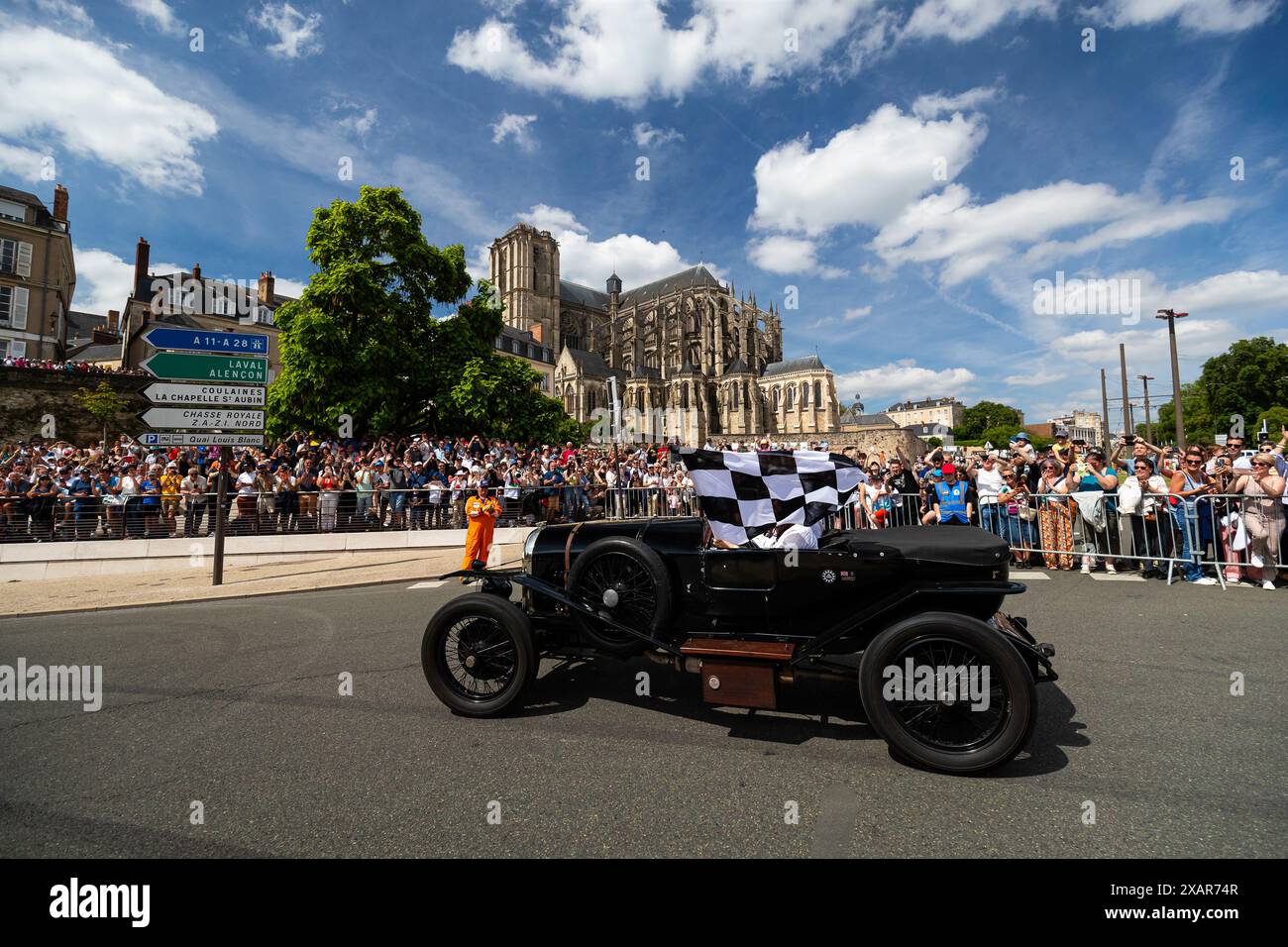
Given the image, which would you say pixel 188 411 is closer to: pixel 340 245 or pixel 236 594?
pixel 236 594

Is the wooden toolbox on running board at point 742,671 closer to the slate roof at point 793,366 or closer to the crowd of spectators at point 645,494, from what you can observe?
the crowd of spectators at point 645,494

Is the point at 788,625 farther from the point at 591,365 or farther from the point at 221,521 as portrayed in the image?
the point at 591,365

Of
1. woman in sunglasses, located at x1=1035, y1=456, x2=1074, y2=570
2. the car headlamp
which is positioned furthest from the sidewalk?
woman in sunglasses, located at x1=1035, y1=456, x2=1074, y2=570

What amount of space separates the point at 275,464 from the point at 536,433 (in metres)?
11.4

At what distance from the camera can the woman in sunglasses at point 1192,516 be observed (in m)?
8.17

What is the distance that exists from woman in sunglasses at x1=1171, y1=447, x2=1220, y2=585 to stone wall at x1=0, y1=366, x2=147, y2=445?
34051 mm

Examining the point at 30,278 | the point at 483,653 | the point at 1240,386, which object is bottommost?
the point at 483,653

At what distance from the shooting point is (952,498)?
31.3 ft

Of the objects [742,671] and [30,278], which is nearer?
[742,671]

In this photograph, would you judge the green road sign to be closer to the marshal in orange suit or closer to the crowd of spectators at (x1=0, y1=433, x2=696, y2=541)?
the marshal in orange suit

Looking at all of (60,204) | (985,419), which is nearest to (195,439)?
(60,204)

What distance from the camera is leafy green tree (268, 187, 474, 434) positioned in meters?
21.7

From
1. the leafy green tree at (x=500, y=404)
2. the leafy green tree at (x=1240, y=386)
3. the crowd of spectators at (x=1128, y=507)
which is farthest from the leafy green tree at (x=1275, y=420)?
the leafy green tree at (x=500, y=404)

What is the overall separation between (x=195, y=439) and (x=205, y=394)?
2.41 ft
